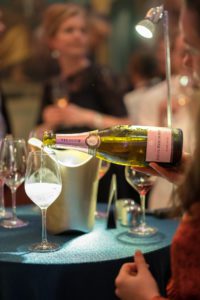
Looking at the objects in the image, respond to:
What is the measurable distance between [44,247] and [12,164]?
1.04 feet

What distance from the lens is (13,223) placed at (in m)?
1.53

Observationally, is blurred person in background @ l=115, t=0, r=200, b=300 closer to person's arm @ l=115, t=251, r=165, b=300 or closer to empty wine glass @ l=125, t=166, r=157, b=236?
person's arm @ l=115, t=251, r=165, b=300

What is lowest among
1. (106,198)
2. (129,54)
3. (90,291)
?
(90,291)

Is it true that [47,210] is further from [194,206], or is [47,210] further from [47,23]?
[47,23]

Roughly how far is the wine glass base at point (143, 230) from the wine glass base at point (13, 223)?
0.32m

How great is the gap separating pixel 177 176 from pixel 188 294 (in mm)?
376

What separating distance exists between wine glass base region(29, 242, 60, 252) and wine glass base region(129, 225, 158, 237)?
25 centimetres

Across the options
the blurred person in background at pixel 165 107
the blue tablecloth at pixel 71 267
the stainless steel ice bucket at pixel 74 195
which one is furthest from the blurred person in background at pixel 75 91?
the blue tablecloth at pixel 71 267

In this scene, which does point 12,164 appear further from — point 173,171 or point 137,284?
point 137,284

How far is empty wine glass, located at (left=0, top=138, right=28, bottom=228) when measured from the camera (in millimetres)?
1514

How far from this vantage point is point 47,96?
2.77 metres

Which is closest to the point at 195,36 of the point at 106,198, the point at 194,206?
the point at 194,206

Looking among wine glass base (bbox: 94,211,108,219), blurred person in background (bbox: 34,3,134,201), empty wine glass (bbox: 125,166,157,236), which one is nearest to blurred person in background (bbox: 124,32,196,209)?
blurred person in background (bbox: 34,3,134,201)

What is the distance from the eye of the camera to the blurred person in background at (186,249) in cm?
92
